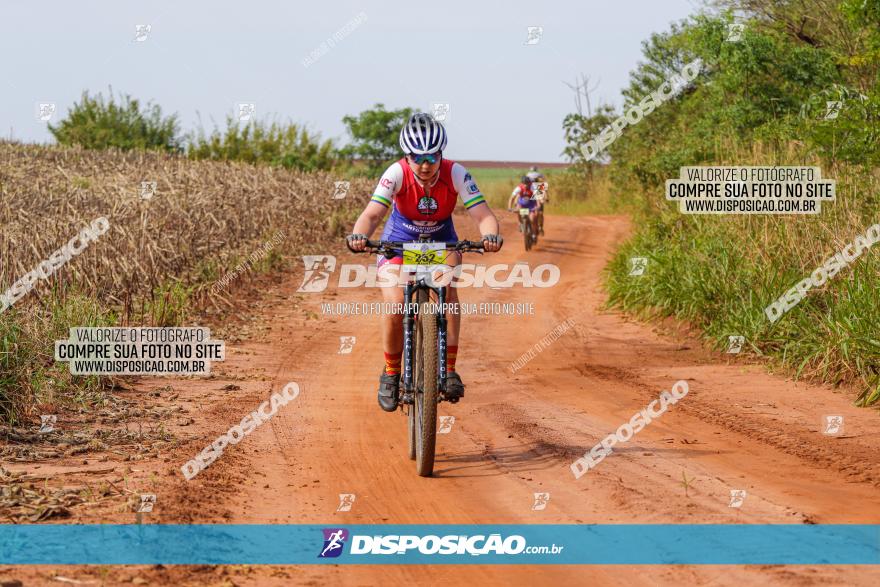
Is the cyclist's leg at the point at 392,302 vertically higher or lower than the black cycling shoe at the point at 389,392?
higher

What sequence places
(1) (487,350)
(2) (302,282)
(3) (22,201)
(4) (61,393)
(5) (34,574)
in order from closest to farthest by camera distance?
1. (5) (34,574)
2. (4) (61,393)
3. (1) (487,350)
4. (3) (22,201)
5. (2) (302,282)

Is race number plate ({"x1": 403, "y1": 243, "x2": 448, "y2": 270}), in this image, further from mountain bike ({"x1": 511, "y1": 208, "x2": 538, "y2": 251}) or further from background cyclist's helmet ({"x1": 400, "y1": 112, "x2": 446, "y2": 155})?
mountain bike ({"x1": 511, "y1": 208, "x2": 538, "y2": 251})

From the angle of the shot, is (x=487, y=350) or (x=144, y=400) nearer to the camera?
(x=144, y=400)

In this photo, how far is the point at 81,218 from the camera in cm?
1506

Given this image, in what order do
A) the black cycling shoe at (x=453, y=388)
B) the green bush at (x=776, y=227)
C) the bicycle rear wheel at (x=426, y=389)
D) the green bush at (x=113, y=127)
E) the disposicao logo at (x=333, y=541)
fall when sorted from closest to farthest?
the disposicao logo at (x=333, y=541)
the bicycle rear wheel at (x=426, y=389)
the black cycling shoe at (x=453, y=388)
the green bush at (x=776, y=227)
the green bush at (x=113, y=127)

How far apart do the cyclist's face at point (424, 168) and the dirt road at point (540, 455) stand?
2307 mm

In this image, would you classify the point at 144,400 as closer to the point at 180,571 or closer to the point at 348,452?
the point at 348,452

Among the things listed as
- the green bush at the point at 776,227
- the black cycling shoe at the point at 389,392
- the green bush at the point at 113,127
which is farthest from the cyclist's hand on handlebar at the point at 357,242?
the green bush at the point at 113,127

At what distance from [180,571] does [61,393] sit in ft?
16.9

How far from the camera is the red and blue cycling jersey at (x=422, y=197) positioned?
327 inches

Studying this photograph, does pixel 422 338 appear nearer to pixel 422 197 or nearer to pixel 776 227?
pixel 422 197

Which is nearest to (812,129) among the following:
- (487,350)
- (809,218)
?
(809,218)

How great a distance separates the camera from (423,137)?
8.04m

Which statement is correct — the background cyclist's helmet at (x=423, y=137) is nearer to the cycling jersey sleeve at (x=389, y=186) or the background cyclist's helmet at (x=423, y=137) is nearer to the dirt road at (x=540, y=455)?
the cycling jersey sleeve at (x=389, y=186)
